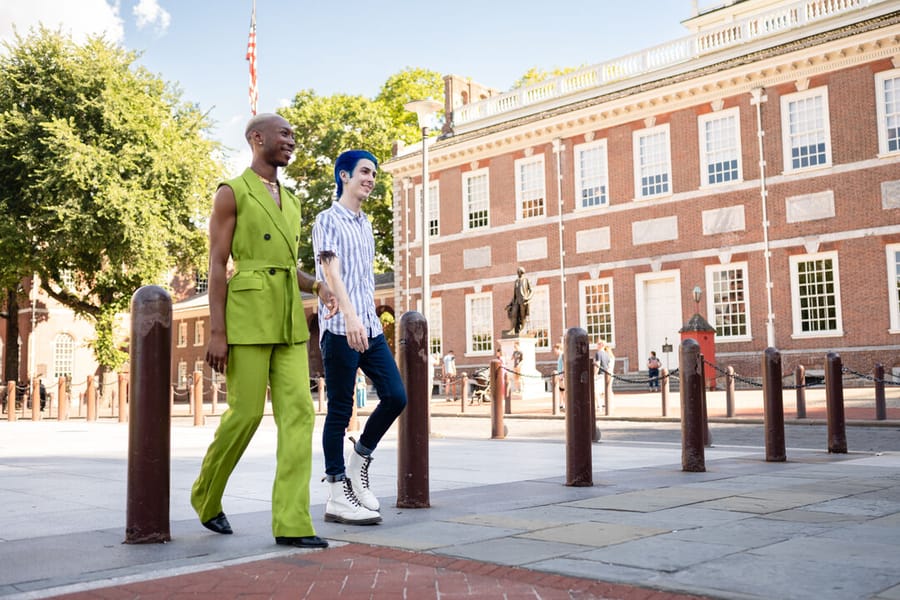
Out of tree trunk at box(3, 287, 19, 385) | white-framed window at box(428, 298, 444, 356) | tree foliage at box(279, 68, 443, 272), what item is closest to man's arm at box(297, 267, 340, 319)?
white-framed window at box(428, 298, 444, 356)

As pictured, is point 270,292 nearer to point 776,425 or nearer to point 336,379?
point 336,379

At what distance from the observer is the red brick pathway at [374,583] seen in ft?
9.88

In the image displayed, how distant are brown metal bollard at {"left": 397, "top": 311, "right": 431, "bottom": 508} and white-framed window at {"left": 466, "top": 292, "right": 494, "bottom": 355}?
26.0 metres

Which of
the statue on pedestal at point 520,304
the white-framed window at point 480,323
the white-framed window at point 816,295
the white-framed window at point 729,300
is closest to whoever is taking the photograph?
the white-framed window at point 816,295

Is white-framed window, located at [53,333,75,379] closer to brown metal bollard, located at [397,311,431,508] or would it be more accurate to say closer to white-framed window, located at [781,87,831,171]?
white-framed window, located at [781,87,831,171]

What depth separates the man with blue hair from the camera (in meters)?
4.66

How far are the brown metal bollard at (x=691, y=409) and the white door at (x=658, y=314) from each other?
64.5ft

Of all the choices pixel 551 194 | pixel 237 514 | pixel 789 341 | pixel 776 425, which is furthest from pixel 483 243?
pixel 237 514

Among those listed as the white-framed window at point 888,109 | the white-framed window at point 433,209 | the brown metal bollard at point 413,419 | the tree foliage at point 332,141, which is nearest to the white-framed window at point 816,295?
the white-framed window at point 888,109

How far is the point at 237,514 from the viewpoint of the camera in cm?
502

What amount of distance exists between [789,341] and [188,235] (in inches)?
779

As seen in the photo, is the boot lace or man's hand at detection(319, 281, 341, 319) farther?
the boot lace

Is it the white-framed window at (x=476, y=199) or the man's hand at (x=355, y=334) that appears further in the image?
the white-framed window at (x=476, y=199)

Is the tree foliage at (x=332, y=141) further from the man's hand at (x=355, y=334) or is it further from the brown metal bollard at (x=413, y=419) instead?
the man's hand at (x=355, y=334)
